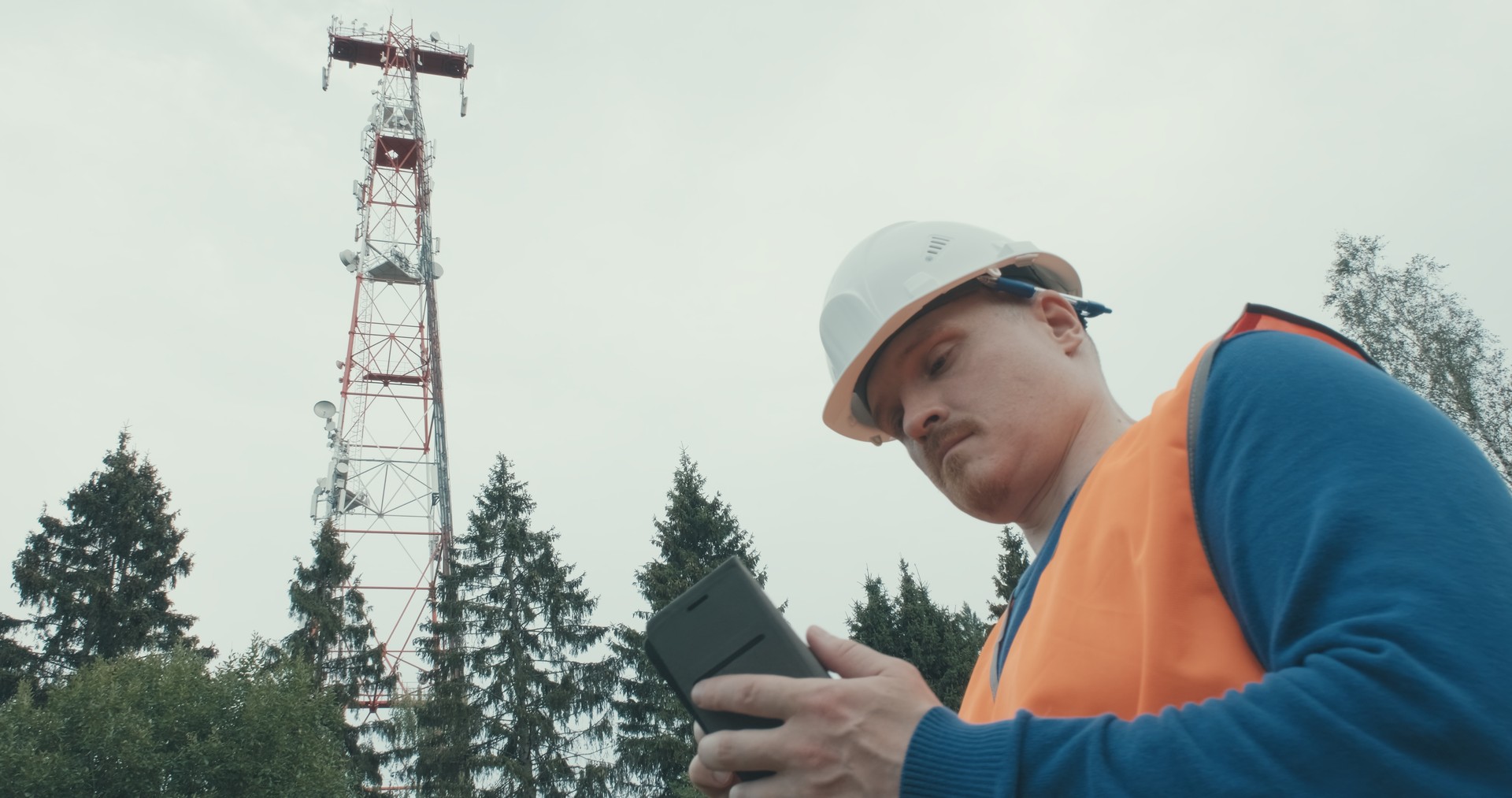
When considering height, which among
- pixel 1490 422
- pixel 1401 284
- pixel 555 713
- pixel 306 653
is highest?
pixel 1401 284

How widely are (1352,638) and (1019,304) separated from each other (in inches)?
48.0

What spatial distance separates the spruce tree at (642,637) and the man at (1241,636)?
22.1 meters

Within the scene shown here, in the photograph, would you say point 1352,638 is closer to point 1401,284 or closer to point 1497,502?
point 1497,502

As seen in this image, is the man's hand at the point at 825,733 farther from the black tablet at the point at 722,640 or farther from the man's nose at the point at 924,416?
the man's nose at the point at 924,416

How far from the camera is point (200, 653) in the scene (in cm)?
2680

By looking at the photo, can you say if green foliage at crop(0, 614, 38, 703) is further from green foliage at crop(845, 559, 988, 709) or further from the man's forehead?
the man's forehead

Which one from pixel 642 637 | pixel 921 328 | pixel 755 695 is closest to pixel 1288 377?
pixel 755 695

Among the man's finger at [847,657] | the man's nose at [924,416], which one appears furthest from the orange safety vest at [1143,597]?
the man's nose at [924,416]

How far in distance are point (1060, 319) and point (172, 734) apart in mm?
27266

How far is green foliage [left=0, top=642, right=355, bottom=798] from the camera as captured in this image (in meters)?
21.5

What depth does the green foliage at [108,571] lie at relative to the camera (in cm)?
2600

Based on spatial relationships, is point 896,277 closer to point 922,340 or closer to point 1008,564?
point 922,340

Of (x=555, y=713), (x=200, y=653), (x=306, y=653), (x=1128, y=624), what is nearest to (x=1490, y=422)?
(x=555, y=713)

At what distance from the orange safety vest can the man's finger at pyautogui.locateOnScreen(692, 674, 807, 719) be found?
1.11 ft
